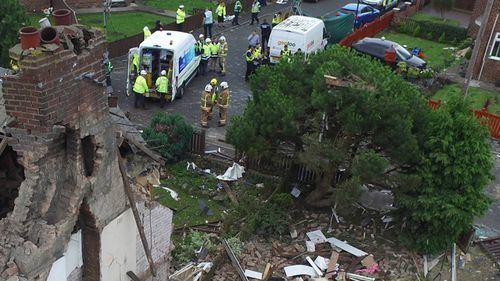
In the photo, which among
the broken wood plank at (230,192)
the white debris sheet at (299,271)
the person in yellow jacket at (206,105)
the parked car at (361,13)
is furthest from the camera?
the parked car at (361,13)

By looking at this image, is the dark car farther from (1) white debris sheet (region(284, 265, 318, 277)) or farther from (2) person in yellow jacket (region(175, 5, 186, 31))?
(1) white debris sheet (region(284, 265, 318, 277))

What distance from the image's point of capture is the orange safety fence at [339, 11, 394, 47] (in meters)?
25.5

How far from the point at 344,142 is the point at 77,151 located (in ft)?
25.3

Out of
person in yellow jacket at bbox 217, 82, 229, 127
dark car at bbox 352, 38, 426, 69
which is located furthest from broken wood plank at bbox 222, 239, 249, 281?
dark car at bbox 352, 38, 426, 69

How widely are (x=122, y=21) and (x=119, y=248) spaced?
74.7ft

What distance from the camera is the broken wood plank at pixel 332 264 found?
12.0 meters

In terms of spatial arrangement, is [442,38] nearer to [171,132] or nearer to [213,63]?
[213,63]

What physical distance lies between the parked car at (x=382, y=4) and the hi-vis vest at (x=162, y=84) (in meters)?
17.7

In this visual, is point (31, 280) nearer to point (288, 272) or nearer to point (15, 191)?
point (15, 191)

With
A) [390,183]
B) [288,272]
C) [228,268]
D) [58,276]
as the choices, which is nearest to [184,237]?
[228,268]

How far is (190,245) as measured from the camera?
1245 cm

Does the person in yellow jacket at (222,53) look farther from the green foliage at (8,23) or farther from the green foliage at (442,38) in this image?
the green foliage at (442,38)

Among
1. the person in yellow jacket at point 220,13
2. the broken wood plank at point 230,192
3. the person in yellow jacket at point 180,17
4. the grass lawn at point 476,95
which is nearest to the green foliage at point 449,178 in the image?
the broken wood plank at point 230,192

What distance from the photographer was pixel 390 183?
12.6m
